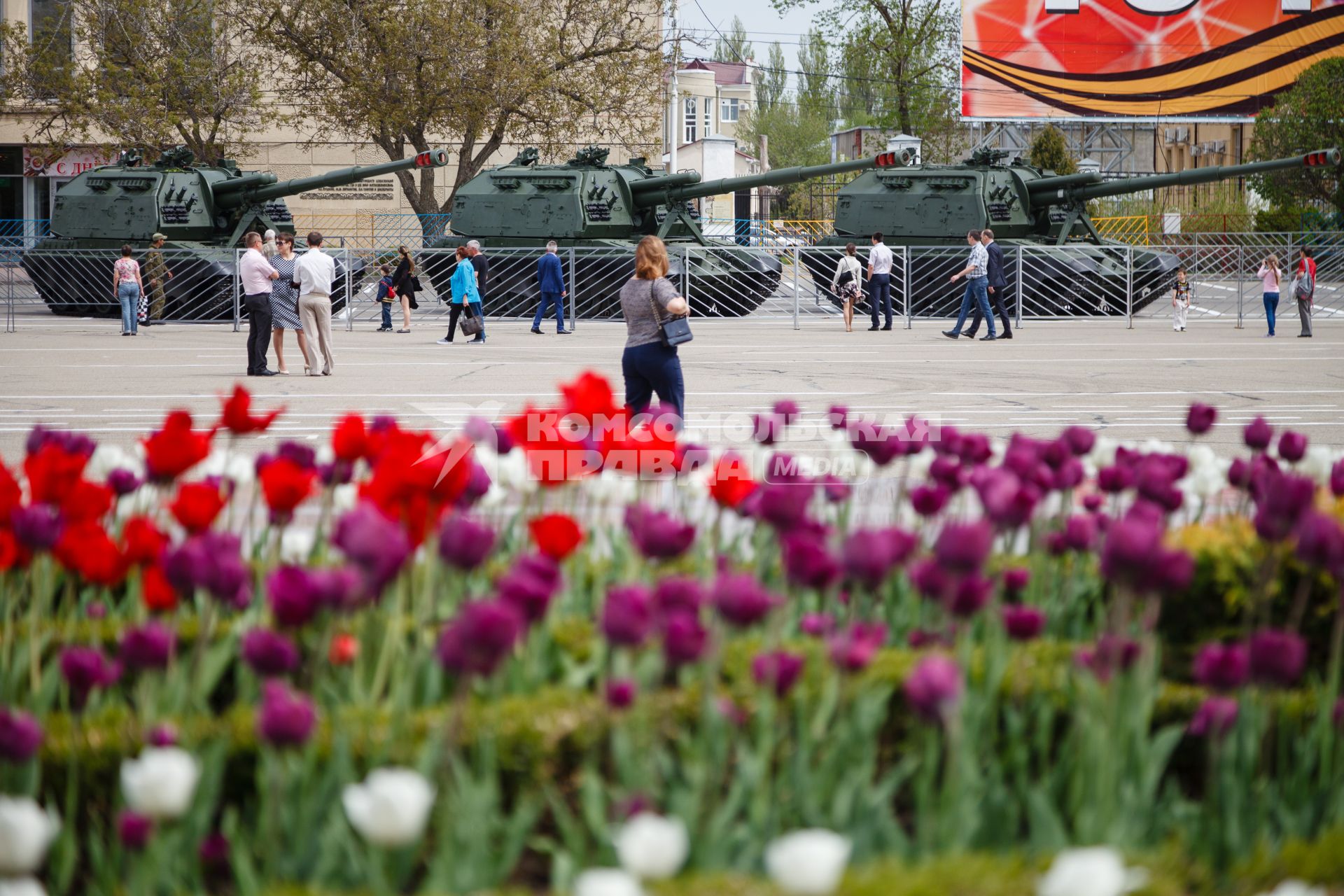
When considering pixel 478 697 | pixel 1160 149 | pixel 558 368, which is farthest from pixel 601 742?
pixel 1160 149

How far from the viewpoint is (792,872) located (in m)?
2.13

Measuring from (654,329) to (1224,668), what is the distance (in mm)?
6686

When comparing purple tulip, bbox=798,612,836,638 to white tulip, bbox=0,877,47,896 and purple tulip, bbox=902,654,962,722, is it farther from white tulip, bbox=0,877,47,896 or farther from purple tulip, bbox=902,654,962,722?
white tulip, bbox=0,877,47,896

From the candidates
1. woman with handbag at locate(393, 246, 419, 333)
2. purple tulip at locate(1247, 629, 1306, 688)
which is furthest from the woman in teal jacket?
purple tulip at locate(1247, 629, 1306, 688)

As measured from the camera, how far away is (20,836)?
7.64ft

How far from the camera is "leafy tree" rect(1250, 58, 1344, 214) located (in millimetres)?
42531

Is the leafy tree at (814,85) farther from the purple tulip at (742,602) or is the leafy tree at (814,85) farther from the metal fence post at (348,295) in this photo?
the purple tulip at (742,602)

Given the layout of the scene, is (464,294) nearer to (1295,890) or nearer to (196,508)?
(196,508)

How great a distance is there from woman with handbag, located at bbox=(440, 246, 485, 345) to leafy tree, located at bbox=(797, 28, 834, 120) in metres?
60.2

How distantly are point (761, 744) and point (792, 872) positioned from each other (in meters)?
0.92

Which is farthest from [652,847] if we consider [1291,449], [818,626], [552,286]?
[552,286]

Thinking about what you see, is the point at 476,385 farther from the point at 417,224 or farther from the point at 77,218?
the point at 417,224

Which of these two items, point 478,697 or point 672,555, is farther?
point 478,697

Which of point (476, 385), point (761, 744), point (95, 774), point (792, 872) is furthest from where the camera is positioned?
point (476, 385)
